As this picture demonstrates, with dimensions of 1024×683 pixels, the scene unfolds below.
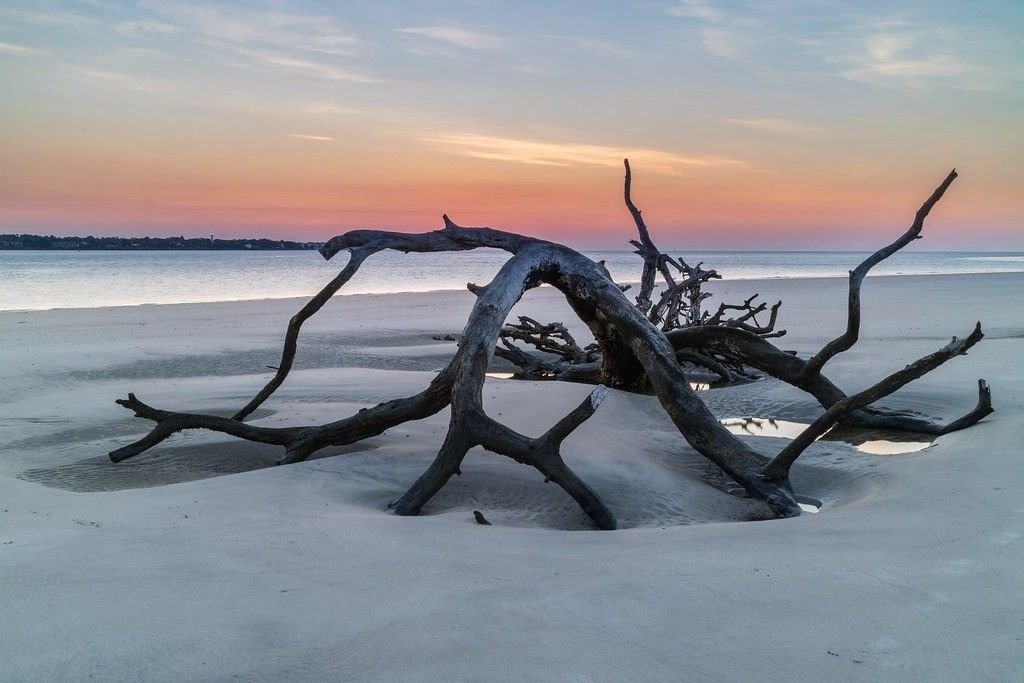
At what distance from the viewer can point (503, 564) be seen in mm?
2863

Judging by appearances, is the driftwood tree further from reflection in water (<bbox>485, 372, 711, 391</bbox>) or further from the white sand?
reflection in water (<bbox>485, 372, 711, 391</bbox>)

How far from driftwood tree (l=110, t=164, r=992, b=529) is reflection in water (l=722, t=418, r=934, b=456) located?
0.31ft

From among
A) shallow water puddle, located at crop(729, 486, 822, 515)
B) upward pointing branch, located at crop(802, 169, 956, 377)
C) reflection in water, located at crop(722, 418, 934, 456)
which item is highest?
upward pointing branch, located at crop(802, 169, 956, 377)

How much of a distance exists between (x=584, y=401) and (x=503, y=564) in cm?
123

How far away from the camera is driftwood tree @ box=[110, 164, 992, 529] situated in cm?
416

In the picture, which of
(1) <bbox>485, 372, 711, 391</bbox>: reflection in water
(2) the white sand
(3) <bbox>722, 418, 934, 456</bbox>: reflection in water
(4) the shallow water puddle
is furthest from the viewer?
(1) <bbox>485, 372, 711, 391</bbox>: reflection in water

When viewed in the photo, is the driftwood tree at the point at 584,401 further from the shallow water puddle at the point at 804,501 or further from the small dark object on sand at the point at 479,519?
the small dark object on sand at the point at 479,519

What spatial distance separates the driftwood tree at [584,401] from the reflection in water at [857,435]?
0.09m

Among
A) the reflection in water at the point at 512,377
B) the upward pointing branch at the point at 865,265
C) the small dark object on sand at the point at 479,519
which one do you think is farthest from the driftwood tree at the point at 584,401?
the reflection in water at the point at 512,377

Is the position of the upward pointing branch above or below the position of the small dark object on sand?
above

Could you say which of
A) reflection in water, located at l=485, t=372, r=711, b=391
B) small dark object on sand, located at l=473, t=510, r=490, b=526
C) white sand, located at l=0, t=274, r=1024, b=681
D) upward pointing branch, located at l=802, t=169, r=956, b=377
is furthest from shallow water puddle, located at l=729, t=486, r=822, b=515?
reflection in water, located at l=485, t=372, r=711, b=391

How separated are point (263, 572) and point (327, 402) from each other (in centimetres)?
501

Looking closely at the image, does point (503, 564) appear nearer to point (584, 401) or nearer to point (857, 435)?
point (584, 401)

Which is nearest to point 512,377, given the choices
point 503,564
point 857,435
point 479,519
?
point 857,435
